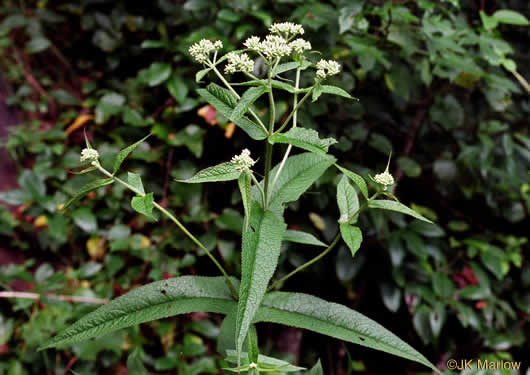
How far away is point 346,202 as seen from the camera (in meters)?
1.07

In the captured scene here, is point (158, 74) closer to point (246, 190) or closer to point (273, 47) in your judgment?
point (273, 47)

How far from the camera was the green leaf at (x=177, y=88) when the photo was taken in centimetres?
219

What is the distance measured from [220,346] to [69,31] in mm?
2862

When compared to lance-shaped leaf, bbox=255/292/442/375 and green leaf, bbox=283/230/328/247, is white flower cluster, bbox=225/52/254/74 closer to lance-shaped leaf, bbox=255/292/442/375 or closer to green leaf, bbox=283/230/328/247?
green leaf, bbox=283/230/328/247

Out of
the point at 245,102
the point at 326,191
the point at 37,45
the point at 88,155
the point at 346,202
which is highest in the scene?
the point at 245,102

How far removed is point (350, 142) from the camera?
206 centimetres

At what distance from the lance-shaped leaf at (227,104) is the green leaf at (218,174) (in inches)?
5.2

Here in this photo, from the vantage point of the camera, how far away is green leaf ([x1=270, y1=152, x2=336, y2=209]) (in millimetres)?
1069

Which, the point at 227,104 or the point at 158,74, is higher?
the point at 227,104

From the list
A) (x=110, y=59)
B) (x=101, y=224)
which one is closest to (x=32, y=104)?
(x=110, y=59)

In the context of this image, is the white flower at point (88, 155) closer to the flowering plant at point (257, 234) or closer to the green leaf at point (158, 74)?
the flowering plant at point (257, 234)

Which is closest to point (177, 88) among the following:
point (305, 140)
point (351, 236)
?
point (305, 140)

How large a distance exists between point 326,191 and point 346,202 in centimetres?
100

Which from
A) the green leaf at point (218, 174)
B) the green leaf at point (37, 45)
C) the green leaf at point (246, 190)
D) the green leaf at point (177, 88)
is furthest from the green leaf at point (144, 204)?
the green leaf at point (37, 45)
